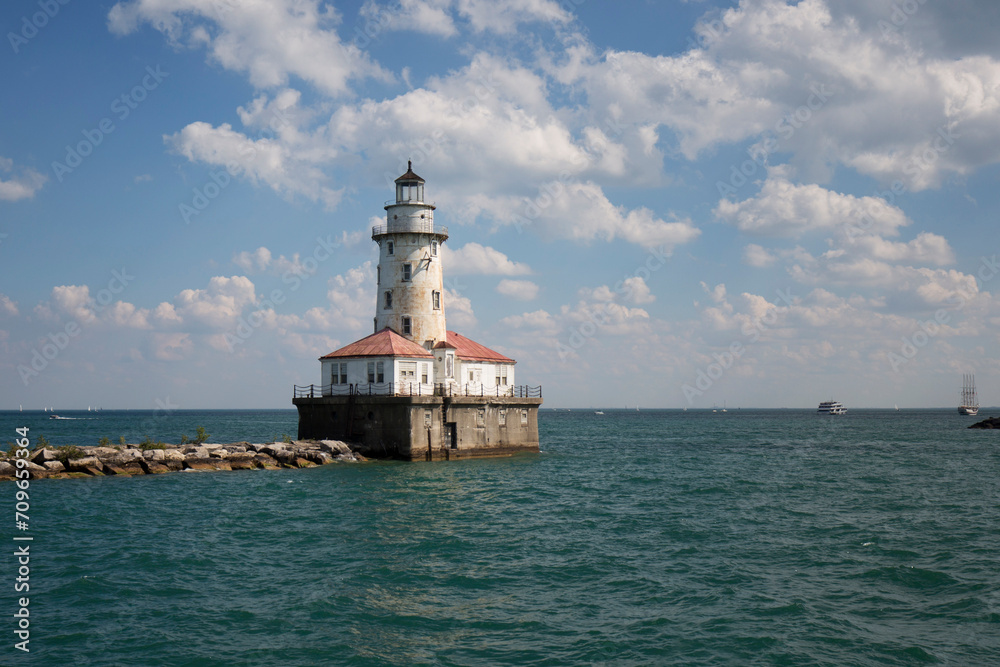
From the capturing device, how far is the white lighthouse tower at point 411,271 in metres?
51.8

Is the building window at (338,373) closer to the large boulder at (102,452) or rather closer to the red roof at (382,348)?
the red roof at (382,348)

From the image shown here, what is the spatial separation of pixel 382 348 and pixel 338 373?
338 centimetres

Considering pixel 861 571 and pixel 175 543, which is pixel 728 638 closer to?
pixel 861 571

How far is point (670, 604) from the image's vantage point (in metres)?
17.3

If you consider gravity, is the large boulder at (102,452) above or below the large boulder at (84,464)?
above

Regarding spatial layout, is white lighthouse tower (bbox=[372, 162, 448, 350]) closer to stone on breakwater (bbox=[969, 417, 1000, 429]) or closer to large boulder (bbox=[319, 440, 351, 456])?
large boulder (bbox=[319, 440, 351, 456])

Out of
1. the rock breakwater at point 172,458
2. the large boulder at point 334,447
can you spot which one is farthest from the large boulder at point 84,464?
the large boulder at point 334,447

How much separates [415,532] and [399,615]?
29.3ft

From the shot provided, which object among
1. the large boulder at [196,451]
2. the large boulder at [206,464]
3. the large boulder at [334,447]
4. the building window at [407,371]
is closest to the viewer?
the large boulder at [206,464]

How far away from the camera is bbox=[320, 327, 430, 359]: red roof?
47075 mm

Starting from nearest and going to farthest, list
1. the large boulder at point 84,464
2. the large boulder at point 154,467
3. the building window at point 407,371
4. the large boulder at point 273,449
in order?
1. the large boulder at point 84,464
2. the large boulder at point 154,467
3. the large boulder at point 273,449
4. the building window at point 407,371

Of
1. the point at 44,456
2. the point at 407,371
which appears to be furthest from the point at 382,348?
the point at 44,456

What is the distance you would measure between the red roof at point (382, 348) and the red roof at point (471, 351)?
262cm

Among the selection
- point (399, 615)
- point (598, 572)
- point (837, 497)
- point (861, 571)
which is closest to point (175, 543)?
point (399, 615)
